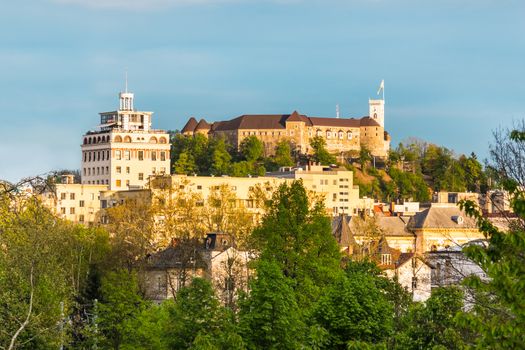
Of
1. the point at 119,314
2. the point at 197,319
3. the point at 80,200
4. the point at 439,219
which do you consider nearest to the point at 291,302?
the point at 197,319

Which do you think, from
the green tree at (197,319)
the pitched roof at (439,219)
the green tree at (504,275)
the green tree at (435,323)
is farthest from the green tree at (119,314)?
the pitched roof at (439,219)

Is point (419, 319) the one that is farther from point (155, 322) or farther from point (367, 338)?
point (155, 322)

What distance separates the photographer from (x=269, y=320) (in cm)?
4662

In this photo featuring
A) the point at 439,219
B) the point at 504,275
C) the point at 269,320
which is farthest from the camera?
the point at 439,219

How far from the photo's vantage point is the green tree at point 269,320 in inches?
1816

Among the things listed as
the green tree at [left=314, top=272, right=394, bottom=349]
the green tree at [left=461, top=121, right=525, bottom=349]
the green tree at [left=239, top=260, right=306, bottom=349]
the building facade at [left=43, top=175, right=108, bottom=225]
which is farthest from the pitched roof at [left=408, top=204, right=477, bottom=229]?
the green tree at [left=461, top=121, right=525, bottom=349]

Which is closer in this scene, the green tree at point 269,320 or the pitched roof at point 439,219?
the green tree at point 269,320

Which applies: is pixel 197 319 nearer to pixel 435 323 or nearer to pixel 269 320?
pixel 269 320

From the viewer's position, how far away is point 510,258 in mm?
26938

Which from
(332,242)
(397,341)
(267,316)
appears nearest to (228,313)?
(267,316)

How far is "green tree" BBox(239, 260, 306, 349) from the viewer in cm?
4612

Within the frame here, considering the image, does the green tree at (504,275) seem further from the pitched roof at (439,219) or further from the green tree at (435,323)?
the pitched roof at (439,219)

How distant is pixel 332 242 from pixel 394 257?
40029 mm

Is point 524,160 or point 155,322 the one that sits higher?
point 524,160
